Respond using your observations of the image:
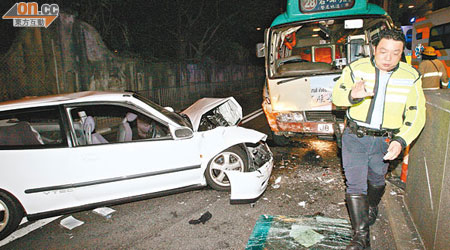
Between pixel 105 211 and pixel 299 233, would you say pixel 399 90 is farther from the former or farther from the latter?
pixel 105 211

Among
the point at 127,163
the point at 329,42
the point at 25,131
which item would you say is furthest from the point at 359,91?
the point at 329,42

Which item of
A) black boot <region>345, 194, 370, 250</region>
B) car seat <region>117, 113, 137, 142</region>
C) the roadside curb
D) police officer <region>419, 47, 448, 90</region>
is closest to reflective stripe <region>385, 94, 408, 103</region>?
black boot <region>345, 194, 370, 250</region>

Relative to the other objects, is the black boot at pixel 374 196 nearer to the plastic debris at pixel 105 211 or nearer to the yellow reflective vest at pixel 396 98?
the yellow reflective vest at pixel 396 98

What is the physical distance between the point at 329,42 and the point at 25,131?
6.25 meters

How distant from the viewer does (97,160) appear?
3.49 metres

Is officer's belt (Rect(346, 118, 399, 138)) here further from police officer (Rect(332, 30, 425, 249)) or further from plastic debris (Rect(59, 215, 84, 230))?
plastic debris (Rect(59, 215, 84, 230))

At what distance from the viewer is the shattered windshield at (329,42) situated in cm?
546

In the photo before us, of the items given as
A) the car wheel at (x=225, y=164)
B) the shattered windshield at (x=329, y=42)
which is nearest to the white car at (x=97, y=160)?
the car wheel at (x=225, y=164)

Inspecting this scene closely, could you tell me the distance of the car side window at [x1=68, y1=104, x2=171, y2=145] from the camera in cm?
379

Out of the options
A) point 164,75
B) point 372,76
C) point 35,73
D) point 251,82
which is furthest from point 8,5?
point 251,82

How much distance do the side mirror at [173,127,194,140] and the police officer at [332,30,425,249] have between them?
186 cm

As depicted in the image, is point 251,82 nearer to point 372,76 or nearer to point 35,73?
point 35,73

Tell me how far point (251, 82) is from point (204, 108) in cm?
2406

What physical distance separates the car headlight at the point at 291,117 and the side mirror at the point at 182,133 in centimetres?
244
